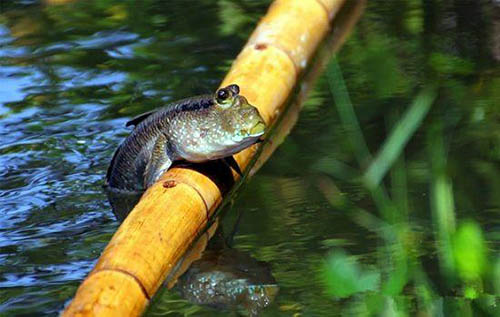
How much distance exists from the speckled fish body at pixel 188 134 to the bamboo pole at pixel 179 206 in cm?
10

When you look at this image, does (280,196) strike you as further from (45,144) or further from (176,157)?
(45,144)

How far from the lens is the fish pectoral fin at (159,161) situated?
448cm

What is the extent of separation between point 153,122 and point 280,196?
25.8 inches

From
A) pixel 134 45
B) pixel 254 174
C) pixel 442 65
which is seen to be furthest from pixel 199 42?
pixel 254 174

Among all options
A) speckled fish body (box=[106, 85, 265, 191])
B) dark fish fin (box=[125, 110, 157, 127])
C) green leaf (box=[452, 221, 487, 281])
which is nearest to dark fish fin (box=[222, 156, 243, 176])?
speckled fish body (box=[106, 85, 265, 191])

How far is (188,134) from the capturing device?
4402 mm

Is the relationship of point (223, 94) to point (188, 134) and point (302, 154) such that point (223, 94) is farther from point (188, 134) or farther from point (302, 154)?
point (302, 154)

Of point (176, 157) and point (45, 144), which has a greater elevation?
point (176, 157)

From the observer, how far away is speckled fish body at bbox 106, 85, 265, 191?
4.25m

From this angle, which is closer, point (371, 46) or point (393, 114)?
point (393, 114)

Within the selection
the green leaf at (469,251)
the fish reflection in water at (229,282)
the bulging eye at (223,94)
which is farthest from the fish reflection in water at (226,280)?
the green leaf at (469,251)

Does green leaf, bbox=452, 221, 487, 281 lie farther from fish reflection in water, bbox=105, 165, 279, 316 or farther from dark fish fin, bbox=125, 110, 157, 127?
dark fish fin, bbox=125, 110, 157, 127

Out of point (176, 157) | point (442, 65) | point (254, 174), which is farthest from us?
point (442, 65)

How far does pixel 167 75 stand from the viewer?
646 centimetres
